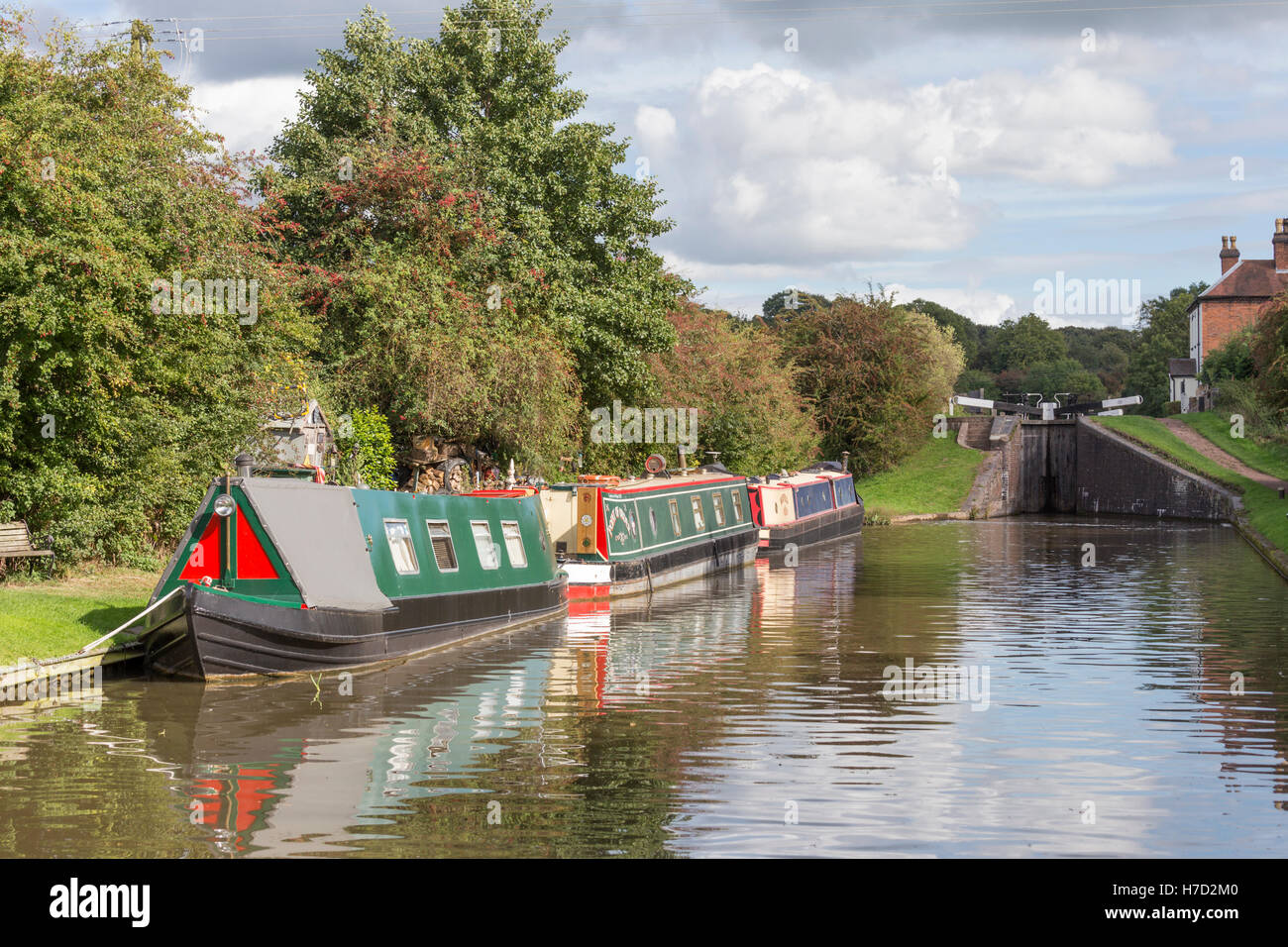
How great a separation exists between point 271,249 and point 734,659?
31.9 ft

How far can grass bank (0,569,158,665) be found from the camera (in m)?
11.6

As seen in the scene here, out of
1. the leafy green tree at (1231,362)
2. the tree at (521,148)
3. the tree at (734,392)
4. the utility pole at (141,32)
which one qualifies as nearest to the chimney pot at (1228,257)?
the leafy green tree at (1231,362)

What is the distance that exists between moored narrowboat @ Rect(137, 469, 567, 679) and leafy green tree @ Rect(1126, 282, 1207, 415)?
64173mm

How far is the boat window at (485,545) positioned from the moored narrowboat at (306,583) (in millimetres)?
577

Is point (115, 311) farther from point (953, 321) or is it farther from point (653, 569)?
point (953, 321)

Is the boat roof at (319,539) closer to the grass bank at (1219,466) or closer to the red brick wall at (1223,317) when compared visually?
the grass bank at (1219,466)

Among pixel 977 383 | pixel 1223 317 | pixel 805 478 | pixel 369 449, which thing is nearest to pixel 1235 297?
pixel 1223 317

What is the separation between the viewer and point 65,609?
42.8ft

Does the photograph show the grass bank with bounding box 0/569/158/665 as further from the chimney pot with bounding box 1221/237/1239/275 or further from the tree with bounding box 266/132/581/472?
the chimney pot with bounding box 1221/237/1239/275

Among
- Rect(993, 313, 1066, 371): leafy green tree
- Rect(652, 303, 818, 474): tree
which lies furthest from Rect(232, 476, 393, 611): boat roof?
Rect(993, 313, 1066, 371): leafy green tree

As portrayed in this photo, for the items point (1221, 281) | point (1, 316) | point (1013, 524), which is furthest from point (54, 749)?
point (1221, 281)

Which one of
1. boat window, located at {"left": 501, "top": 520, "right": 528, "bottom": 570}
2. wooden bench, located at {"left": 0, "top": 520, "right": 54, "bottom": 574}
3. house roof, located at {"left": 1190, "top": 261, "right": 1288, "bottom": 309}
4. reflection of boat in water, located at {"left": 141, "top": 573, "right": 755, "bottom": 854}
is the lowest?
reflection of boat in water, located at {"left": 141, "top": 573, "right": 755, "bottom": 854}

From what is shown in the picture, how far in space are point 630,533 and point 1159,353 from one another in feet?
209

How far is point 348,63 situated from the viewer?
29297 mm
